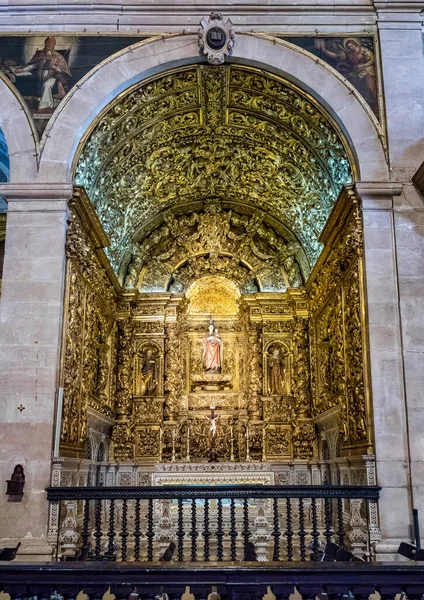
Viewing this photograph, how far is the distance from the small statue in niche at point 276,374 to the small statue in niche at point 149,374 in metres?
3.39

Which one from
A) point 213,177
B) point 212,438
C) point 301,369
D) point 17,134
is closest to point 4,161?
point 17,134

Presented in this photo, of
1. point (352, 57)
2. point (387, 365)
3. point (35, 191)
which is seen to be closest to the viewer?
point (387, 365)

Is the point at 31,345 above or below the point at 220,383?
below

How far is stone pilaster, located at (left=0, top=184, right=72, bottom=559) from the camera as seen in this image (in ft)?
33.6

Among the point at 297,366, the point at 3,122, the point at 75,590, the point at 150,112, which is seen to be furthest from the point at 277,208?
the point at 75,590

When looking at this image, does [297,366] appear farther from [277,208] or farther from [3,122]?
[3,122]

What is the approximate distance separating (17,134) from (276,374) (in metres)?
10.3

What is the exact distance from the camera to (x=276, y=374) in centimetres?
1872

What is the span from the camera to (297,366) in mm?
18531

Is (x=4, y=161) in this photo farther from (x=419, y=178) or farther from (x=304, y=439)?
(x=304, y=439)

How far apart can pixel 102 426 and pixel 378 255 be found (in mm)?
8662

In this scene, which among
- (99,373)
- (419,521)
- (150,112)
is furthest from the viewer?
(99,373)

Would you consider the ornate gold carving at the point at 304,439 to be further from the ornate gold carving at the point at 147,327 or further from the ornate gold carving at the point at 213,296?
the ornate gold carving at the point at 147,327

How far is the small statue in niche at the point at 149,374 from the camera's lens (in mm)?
18531
